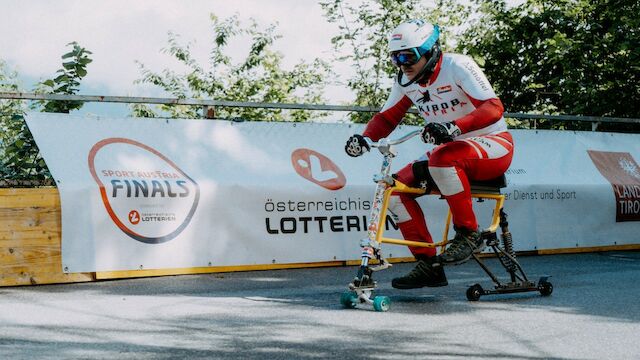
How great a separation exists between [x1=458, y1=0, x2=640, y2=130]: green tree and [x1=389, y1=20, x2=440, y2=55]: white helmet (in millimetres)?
12893

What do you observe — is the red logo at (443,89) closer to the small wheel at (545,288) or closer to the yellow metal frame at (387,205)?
the yellow metal frame at (387,205)

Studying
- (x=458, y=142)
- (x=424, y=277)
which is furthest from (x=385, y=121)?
(x=424, y=277)

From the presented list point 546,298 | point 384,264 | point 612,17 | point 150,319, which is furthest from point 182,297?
point 612,17

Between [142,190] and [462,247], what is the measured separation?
→ 3.19 m

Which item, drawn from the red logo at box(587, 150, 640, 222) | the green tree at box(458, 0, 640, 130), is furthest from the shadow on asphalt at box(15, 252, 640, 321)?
the green tree at box(458, 0, 640, 130)

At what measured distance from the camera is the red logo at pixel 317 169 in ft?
29.9

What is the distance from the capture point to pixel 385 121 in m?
A: 6.98

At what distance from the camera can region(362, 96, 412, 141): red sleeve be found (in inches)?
274

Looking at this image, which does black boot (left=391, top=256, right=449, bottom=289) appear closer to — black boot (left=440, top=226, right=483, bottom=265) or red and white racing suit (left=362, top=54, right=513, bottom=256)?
red and white racing suit (left=362, top=54, right=513, bottom=256)

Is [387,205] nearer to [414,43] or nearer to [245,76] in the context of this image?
[414,43]

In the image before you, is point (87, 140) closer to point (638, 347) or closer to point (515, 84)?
point (638, 347)

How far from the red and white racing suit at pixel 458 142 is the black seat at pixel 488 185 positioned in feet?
0.27

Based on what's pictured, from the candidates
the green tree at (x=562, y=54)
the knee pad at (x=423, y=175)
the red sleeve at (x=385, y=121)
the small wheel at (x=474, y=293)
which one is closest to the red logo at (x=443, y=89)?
the red sleeve at (x=385, y=121)

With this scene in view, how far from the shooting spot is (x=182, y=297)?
21.8 ft
